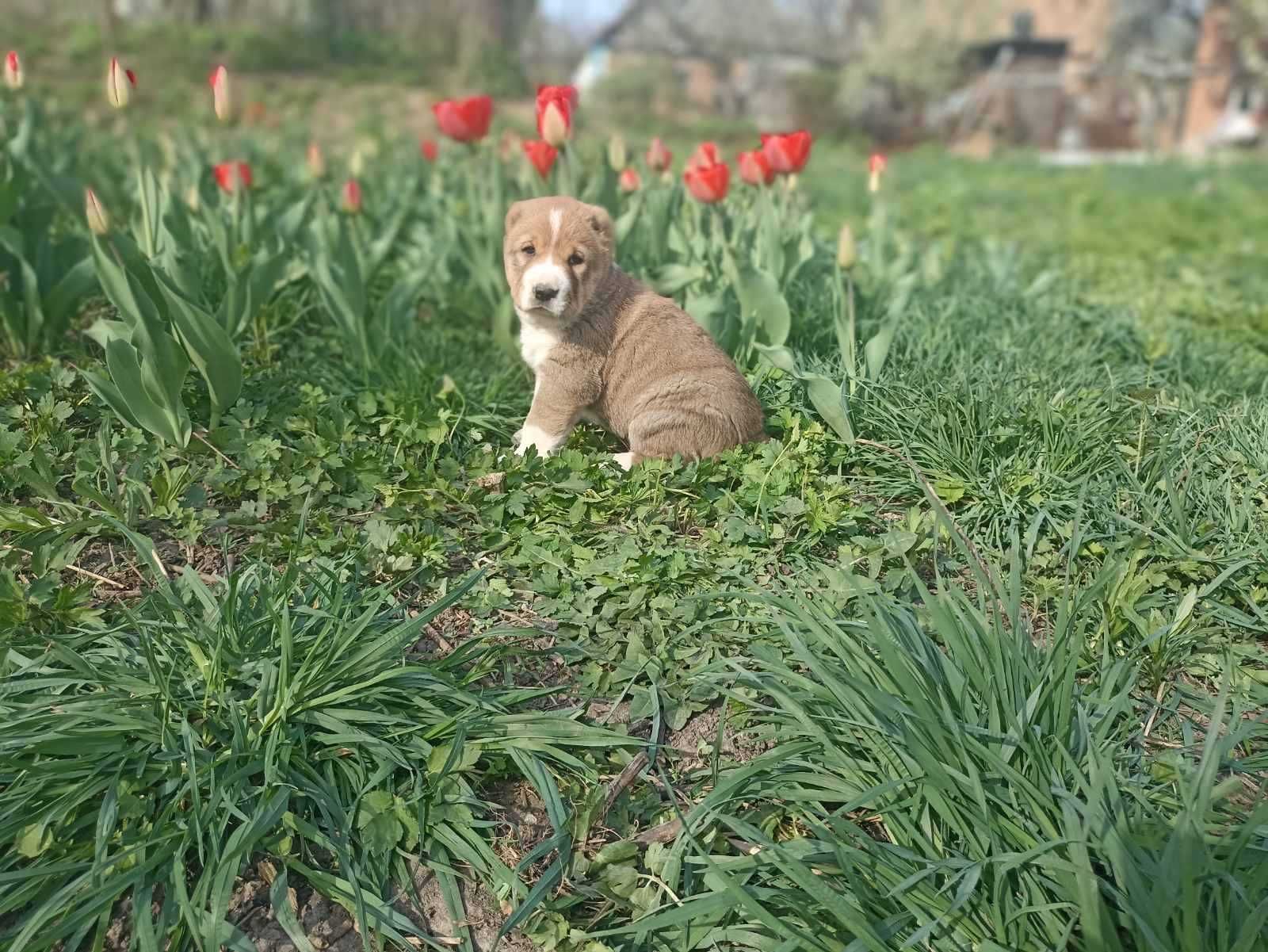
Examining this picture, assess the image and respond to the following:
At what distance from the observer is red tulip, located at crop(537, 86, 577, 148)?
3.77 m

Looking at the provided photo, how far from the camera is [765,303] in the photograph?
3730 millimetres

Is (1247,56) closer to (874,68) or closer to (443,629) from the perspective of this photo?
(874,68)

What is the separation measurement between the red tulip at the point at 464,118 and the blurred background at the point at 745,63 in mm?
12547

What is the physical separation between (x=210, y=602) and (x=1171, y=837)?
7.16 ft

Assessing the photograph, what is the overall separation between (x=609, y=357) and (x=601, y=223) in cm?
46

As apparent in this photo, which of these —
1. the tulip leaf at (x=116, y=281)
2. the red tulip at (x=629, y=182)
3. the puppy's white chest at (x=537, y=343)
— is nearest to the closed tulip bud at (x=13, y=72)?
the tulip leaf at (x=116, y=281)

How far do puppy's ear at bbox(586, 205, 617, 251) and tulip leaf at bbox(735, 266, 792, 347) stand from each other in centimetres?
73

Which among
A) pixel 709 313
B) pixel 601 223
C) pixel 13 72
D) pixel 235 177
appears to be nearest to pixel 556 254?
pixel 601 223

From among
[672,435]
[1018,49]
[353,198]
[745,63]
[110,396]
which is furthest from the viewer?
[745,63]

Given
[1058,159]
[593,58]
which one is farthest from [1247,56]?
[593,58]

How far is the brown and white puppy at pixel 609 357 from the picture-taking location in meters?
3.05

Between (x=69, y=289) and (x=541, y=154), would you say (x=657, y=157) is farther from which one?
(x=69, y=289)

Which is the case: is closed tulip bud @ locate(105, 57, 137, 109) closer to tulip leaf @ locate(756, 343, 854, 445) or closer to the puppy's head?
the puppy's head

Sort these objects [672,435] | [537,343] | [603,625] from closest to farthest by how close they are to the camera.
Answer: [603,625] → [672,435] → [537,343]
